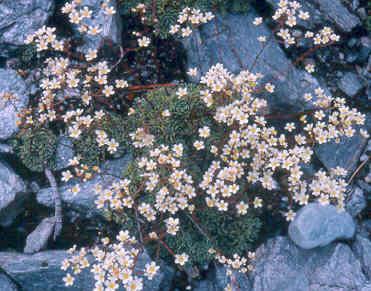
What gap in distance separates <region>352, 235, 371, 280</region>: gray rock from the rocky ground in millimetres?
12

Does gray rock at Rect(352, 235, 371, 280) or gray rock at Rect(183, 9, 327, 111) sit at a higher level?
gray rock at Rect(183, 9, 327, 111)

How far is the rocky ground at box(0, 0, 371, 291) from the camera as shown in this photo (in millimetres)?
4948

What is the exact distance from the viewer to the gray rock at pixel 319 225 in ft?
16.0

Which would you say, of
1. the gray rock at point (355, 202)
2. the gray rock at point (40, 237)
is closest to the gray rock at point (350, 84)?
the gray rock at point (355, 202)

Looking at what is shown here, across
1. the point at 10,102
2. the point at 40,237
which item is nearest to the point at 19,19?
the point at 10,102

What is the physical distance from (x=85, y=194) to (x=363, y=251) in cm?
343

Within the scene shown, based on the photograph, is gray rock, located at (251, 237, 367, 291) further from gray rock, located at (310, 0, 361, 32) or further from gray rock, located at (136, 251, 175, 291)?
gray rock, located at (310, 0, 361, 32)

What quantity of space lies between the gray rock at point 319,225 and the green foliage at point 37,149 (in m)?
3.17

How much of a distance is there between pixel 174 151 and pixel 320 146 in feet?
6.57

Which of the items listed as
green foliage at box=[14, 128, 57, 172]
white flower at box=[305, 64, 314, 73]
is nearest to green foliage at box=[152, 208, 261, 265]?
green foliage at box=[14, 128, 57, 172]

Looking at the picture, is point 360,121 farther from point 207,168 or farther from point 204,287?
point 204,287

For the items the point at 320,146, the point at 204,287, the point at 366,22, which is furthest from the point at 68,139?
the point at 366,22

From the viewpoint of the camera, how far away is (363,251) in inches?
200

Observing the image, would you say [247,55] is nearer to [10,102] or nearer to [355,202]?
[355,202]
